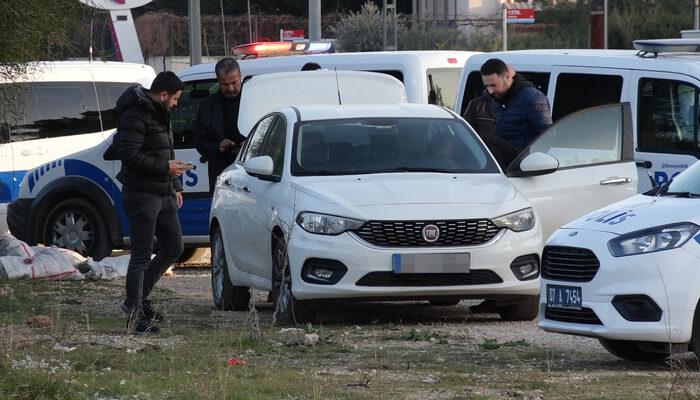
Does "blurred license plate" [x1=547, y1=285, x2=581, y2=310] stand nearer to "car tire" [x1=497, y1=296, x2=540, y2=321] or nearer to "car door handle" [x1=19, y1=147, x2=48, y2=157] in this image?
"car tire" [x1=497, y1=296, x2=540, y2=321]

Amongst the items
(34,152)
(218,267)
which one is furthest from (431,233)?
(34,152)

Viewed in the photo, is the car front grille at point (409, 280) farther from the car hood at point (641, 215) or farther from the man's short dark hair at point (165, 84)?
the man's short dark hair at point (165, 84)

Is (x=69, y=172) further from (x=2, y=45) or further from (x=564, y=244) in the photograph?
(x=564, y=244)

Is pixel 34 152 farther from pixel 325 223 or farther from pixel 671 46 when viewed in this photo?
pixel 325 223

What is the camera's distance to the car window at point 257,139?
1210cm

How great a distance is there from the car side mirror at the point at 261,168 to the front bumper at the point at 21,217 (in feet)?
19.4

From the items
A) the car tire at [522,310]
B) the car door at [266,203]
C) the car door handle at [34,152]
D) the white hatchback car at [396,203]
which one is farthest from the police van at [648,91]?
the car door handle at [34,152]

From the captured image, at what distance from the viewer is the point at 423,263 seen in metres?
10.1

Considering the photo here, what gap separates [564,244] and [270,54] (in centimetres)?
1004

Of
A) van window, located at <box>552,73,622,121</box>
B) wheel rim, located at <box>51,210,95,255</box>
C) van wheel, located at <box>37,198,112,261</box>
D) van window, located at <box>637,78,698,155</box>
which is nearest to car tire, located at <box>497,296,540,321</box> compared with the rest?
van window, located at <box>637,78,698,155</box>

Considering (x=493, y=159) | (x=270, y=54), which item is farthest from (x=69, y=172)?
(x=493, y=159)

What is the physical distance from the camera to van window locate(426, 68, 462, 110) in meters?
15.7

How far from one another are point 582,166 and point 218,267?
3.02 m

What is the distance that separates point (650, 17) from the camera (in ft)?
172
